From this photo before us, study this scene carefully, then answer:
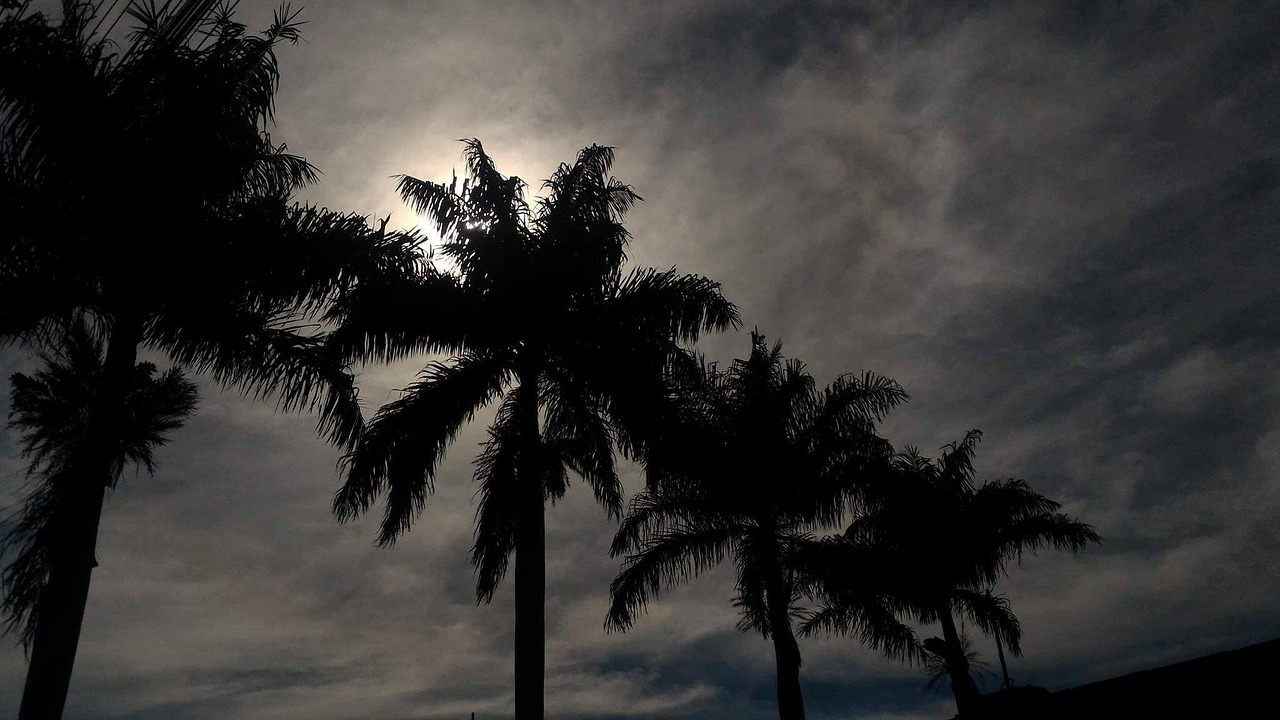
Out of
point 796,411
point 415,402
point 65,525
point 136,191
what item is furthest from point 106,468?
point 796,411

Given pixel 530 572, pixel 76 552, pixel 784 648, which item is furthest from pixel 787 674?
pixel 76 552

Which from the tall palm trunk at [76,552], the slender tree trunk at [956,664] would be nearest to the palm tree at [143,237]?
the tall palm trunk at [76,552]

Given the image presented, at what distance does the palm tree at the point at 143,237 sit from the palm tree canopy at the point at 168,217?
23mm

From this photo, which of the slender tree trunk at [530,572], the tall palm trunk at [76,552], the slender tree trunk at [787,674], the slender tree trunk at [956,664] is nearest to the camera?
the tall palm trunk at [76,552]

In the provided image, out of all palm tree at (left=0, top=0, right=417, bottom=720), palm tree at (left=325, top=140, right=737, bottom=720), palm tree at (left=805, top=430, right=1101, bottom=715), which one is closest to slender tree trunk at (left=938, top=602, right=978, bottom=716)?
palm tree at (left=805, top=430, right=1101, bottom=715)

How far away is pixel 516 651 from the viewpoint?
15977 millimetres

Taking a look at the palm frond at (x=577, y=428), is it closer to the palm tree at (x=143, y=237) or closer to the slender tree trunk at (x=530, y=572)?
the slender tree trunk at (x=530, y=572)

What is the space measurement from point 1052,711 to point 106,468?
43.6ft

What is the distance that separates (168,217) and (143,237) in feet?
1.58

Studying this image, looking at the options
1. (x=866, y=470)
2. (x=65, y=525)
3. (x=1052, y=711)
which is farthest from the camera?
(x=866, y=470)

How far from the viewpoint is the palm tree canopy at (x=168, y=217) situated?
12609 mm

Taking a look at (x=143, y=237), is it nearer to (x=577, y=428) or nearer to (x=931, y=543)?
(x=577, y=428)

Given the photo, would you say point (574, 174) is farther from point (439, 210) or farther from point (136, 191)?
point (136, 191)

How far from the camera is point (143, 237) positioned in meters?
13.3
